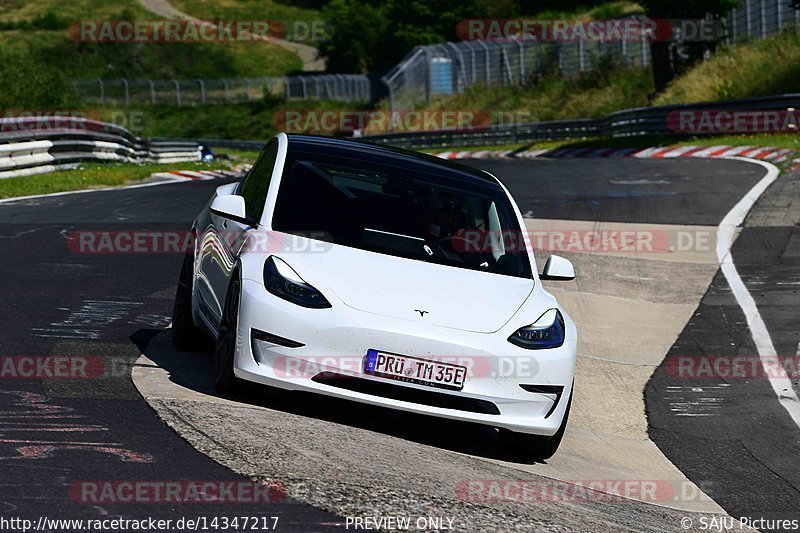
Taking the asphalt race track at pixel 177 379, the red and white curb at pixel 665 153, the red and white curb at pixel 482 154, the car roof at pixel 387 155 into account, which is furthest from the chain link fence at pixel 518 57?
the car roof at pixel 387 155

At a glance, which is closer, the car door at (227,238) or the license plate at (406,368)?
the license plate at (406,368)

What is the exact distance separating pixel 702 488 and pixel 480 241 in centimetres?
195

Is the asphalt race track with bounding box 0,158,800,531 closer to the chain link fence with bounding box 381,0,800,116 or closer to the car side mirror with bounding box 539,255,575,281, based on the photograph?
the car side mirror with bounding box 539,255,575,281

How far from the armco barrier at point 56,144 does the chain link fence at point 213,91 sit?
132 feet

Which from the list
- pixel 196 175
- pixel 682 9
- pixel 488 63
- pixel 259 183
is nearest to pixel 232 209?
pixel 259 183

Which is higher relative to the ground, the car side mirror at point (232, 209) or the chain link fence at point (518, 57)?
the car side mirror at point (232, 209)

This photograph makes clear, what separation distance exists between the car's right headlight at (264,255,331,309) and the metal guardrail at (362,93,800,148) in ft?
80.7

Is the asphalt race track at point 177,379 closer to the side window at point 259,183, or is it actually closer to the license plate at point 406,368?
the license plate at point 406,368

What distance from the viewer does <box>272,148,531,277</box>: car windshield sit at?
25.0 ft

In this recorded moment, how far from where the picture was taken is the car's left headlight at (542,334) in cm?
700

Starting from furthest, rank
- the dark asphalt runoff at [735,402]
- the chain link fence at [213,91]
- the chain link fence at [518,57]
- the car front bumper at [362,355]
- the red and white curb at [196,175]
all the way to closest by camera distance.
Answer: the chain link fence at [213,91] → the chain link fence at [518,57] → the red and white curb at [196,175] → the dark asphalt runoff at [735,402] → the car front bumper at [362,355]

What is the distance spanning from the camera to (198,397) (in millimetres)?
6898

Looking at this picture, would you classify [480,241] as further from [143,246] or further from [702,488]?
[143,246]

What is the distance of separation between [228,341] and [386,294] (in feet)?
2.89
